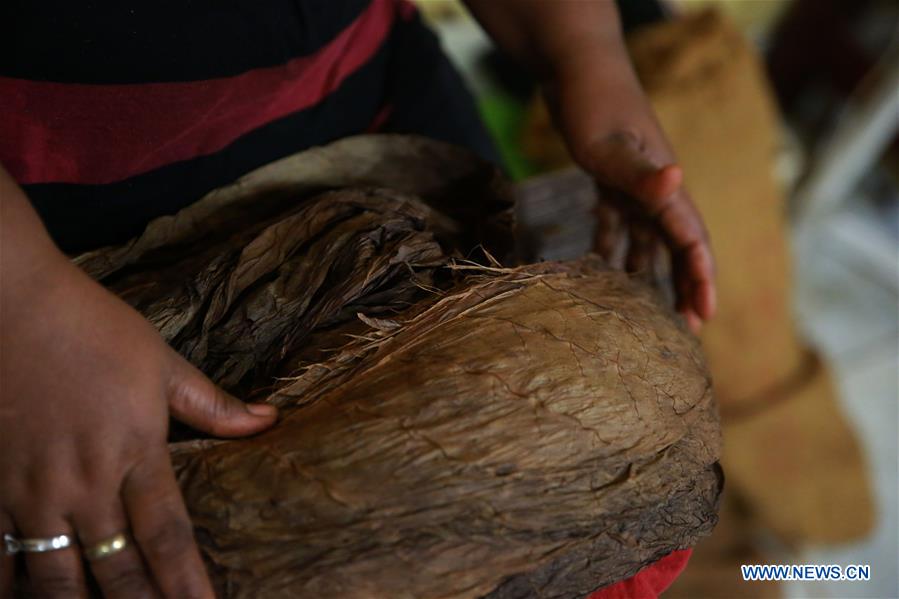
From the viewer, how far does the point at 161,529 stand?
1.68ft

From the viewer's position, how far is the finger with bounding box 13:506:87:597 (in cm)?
50

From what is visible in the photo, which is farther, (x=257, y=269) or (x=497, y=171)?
(x=497, y=171)

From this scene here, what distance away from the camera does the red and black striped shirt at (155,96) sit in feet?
1.99

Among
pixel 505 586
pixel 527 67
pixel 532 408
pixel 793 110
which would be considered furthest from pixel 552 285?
pixel 793 110

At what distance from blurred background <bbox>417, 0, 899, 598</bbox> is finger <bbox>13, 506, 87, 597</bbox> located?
746 mm

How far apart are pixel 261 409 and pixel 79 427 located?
0.42 feet

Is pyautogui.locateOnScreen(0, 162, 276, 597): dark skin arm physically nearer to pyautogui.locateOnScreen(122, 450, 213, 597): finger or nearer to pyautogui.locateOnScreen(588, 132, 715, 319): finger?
pyautogui.locateOnScreen(122, 450, 213, 597): finger

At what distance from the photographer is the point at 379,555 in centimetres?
54

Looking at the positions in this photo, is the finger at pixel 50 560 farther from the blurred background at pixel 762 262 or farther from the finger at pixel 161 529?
the blurred background at pixel 762 262

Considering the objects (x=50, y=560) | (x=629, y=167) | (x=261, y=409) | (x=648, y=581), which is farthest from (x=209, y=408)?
(x=629, y=167)

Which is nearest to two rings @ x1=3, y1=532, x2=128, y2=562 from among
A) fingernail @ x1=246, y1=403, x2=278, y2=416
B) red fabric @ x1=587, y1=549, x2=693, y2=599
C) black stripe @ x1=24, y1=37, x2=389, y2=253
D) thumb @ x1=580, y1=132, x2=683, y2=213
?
fingernail @ x1=246, y1=403, x2=278, y2=416

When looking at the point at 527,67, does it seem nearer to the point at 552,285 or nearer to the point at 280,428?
the point at 552,285

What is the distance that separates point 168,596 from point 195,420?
12cm

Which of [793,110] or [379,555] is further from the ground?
[379,555]
